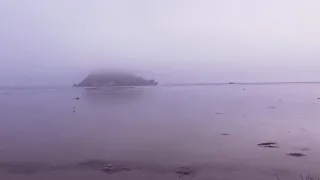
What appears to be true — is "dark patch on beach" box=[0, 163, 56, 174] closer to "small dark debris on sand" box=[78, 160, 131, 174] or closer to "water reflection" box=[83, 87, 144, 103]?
"small dark debris on sand" box=[78, 160, 131, 174]

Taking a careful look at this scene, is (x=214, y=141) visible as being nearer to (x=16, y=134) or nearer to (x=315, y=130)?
(x=315, y=130)

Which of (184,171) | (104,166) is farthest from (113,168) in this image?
(184,171)

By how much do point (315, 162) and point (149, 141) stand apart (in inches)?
218

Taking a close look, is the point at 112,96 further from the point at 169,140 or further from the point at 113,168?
the point at 113,168

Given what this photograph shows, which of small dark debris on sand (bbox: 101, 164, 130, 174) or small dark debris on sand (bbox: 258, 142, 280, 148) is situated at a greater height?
small dark debris on sand (bbox: 258, 142, 280, 148)

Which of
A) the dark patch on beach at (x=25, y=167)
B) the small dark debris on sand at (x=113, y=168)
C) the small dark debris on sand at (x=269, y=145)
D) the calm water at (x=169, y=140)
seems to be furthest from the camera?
the small dark debris on sand at (x=269, y=145)

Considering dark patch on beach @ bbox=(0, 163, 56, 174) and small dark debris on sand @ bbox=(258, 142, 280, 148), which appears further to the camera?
small dark debris on sand @ bbox=(258, 142, 280, 148)

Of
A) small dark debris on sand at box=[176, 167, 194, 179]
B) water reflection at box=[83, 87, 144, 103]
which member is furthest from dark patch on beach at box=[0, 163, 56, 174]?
water reflection at box=[83, 87, 144, 103]

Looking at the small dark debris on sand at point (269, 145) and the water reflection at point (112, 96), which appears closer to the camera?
the small dark debris on sand at point (269, 145)

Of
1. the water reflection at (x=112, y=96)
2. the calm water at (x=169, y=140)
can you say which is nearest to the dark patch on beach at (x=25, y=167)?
the calm water at (x=169, y=140)

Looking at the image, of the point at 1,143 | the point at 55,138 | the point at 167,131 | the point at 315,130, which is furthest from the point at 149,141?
the point at 315,130

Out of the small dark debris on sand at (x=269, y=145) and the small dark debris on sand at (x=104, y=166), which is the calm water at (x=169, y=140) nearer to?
the small dark debris on sand at (x=269, y=145)

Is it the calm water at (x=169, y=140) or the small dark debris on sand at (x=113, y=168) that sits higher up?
the calm water at (x=169, y=140)

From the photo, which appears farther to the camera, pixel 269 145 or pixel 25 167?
pixel 269 145
